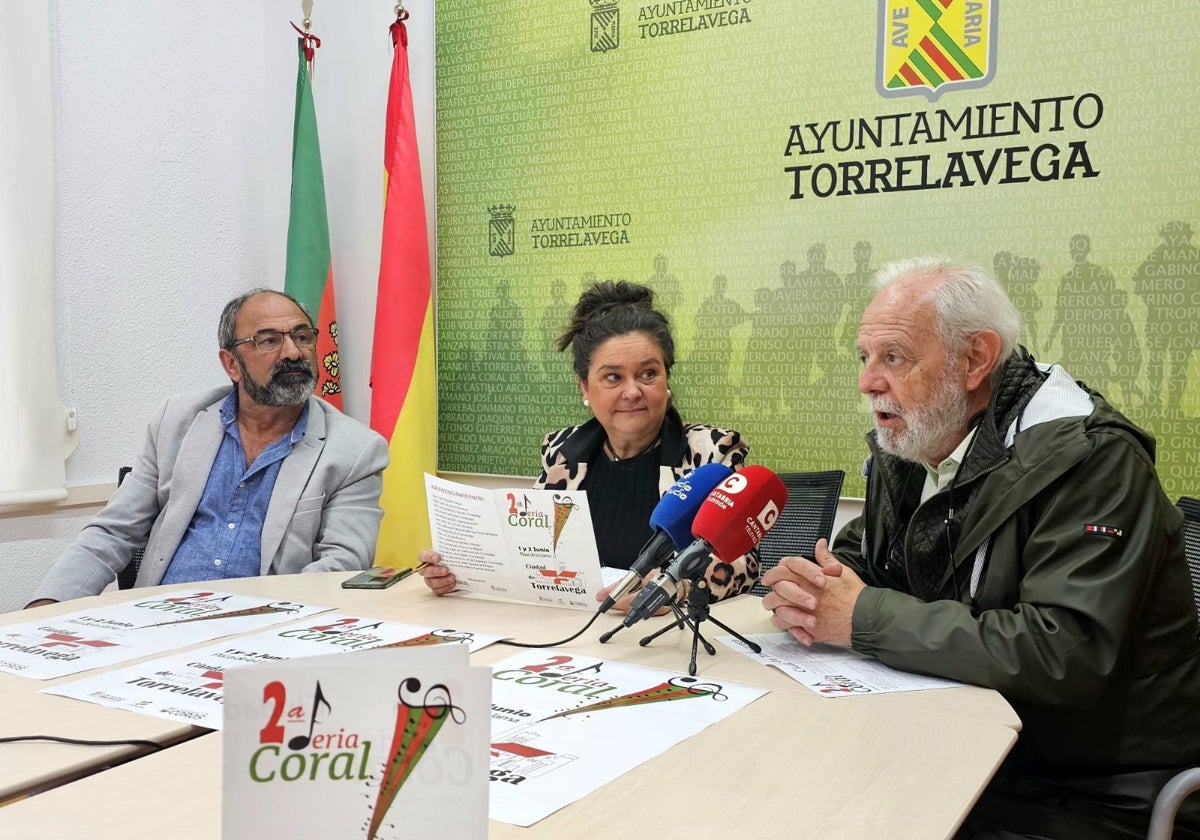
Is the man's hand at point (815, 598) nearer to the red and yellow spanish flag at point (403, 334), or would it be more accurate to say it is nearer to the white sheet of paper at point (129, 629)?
the white sheet of paper at point (129, 629)

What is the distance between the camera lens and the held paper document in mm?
1908

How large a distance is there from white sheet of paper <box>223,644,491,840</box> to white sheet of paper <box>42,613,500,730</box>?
480mm

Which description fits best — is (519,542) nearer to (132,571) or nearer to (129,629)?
(129,629)

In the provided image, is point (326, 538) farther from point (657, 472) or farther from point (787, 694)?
point (787, 694)

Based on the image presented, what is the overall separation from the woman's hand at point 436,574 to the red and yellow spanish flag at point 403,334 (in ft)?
5.62

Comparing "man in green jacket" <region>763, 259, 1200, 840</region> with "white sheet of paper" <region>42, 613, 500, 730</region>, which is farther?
"man in green jacket" <region>763, 259, 1200, 840</region>

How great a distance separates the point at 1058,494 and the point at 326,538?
6.15 feet

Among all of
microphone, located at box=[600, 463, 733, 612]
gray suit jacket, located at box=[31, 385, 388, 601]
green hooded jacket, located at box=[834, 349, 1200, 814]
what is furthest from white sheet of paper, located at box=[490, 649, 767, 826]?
gray suit jacket, located at box=[31, 385, 388, 601]

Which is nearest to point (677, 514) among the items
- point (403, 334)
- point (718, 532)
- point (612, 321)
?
point (718, 532)

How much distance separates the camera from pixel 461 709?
754 mm

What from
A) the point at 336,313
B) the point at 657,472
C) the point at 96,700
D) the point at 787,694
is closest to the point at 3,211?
the point at 336,313

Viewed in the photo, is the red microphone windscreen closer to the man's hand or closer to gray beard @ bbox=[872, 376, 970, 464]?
the man's hand

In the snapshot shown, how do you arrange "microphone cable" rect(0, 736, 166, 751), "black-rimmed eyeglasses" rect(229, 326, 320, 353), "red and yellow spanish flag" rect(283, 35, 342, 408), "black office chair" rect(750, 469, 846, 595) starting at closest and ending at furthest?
"microphone cable" rect(0, 736, 166, 751), "black office chair" rect(750, 469, 846, 595), "black-rimmed eyeglasses" rect(229, 326, 320, 353), "red and yellow spanish flag" rect(283, 35, 342, 408)

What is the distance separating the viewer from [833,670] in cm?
156
